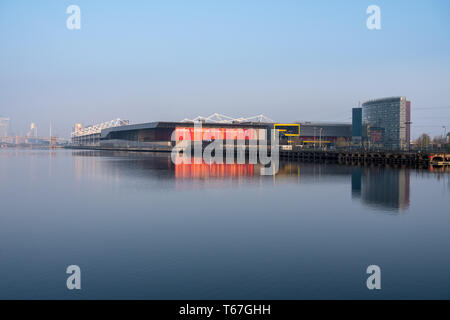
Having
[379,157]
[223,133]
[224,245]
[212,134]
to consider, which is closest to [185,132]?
[212,134]

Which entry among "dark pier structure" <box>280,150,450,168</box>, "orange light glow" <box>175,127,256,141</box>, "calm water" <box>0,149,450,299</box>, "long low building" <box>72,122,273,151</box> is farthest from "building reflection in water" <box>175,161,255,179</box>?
"long low building" <box>72,122,273,151</box>

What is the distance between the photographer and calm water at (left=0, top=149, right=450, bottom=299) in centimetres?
1003

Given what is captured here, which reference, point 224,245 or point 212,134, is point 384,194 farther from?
point 212,134

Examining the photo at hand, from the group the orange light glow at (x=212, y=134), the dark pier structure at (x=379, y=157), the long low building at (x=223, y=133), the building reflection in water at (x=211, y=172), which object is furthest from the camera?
the long low building at (x=223, y=133)

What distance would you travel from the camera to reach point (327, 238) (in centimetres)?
1510

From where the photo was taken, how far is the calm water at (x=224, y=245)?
32.9 feet

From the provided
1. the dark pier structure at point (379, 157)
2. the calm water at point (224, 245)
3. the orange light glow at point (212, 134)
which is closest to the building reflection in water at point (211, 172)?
the calm water at point (224, 245)

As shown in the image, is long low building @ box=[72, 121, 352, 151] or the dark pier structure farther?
long low building @ box=[72, 121, 352, 151]

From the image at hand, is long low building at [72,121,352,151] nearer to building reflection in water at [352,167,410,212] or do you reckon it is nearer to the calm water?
building reflection in water at [352,167,410,212]

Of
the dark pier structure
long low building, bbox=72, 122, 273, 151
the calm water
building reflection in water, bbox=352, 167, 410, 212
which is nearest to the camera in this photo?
the calm water

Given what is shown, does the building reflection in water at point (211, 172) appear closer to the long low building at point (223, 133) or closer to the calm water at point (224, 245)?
the calm water at point (224, 245)

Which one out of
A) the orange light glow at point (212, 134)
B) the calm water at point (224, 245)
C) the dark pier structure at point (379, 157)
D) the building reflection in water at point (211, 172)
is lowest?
the calm water at point (224, 245)

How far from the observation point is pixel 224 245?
13.9 m
